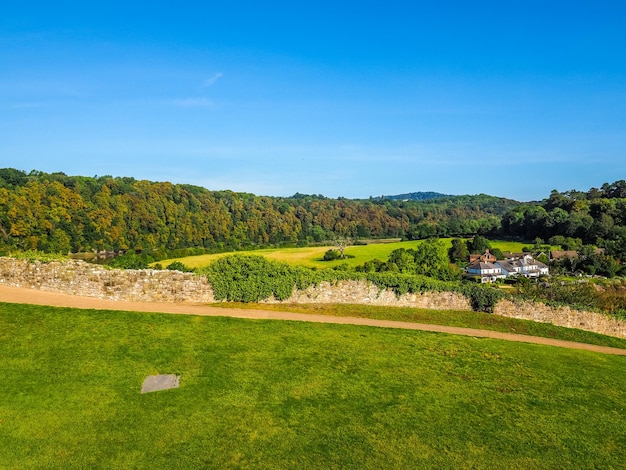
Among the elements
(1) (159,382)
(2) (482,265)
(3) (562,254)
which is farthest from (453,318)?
Result: (3) (562,254)

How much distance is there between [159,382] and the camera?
11.0 m

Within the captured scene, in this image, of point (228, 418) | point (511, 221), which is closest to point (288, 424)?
point (228, 418)

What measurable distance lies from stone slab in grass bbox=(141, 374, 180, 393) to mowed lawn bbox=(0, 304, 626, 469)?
201 mm

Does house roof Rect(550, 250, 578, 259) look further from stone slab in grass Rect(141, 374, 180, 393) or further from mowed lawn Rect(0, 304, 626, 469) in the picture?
stone slab in grass Rect(141, 374, 180, 393)

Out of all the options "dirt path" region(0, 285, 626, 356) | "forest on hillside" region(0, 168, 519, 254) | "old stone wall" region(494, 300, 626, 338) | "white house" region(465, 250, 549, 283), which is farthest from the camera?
"white house" region(465, 250, 549, 283)

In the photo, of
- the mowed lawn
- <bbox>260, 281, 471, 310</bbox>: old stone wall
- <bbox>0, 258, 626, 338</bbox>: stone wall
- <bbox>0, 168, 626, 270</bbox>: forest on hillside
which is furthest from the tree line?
the mowed lawn

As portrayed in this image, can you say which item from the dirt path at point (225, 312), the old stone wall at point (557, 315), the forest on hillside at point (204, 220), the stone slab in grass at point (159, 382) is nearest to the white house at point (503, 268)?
the forest on hillside at point (204, 220)

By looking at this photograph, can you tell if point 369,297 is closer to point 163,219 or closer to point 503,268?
point 503,268

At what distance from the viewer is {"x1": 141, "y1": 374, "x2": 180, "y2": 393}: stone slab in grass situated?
419 inches

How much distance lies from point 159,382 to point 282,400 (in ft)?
9.62

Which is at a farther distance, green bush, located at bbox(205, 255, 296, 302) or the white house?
the white house

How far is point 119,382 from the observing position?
10820 millimetres

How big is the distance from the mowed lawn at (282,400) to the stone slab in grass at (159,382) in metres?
0.20

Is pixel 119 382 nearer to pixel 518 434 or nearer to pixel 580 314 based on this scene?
pixel 518 434
